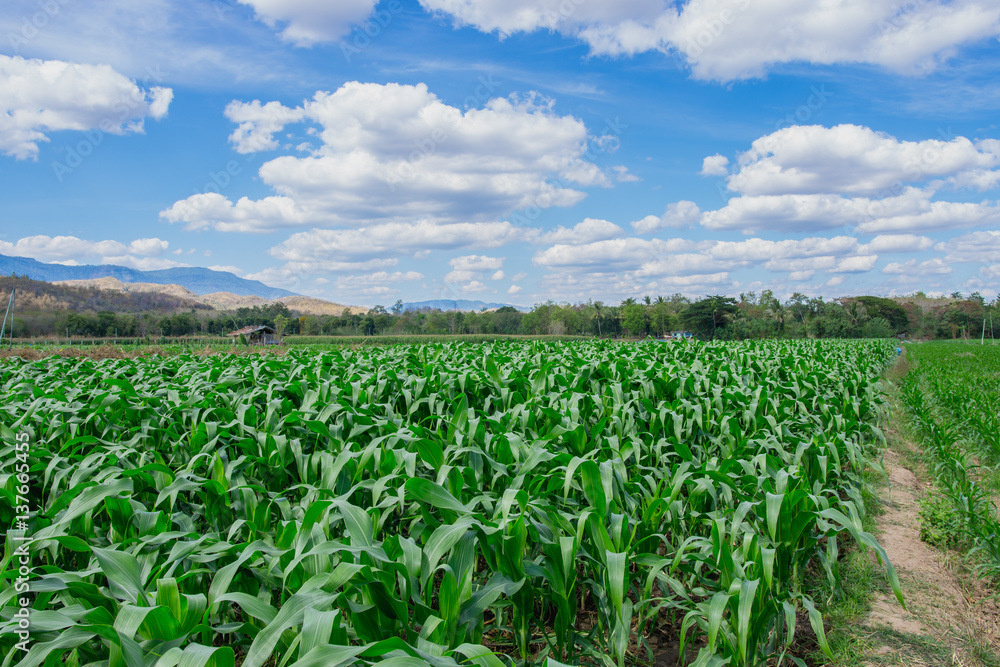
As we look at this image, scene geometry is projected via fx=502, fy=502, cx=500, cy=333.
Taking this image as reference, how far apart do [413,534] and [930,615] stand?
3.45 m

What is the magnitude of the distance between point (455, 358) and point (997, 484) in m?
7.79

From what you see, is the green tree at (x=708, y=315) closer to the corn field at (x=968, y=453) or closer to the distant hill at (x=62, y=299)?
the corn field at (x=968, y=453)

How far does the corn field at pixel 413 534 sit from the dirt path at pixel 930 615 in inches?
16.2

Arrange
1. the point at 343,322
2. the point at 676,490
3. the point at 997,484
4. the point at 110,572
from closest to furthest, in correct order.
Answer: the point at 110,572 → the point at 676,490 → the point at 997,484 → the point at 343,322

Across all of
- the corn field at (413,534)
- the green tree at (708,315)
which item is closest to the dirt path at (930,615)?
the corn field at (413,534)

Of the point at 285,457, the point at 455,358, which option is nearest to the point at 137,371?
the point at 455,358

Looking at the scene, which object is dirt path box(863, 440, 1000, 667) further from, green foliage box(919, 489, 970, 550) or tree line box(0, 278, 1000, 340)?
tree line box(0, 278, 1000, 340)

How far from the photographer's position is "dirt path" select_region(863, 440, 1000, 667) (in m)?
2.89

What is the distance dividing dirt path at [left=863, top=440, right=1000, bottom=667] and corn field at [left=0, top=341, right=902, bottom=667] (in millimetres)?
411

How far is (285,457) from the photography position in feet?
12.3

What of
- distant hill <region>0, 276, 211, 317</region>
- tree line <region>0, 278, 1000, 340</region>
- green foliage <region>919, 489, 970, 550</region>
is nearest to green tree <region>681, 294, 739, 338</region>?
tree line <region>0, 278, 1000, 340</region>

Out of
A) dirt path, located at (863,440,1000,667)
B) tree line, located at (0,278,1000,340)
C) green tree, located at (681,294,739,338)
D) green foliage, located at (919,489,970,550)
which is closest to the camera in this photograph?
dirt path, located at (863,440,1000,667)

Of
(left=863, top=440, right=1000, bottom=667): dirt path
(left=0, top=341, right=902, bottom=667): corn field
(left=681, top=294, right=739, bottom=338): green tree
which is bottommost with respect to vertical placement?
(left=863, top=440, right=1000, bottom=667): dirt path

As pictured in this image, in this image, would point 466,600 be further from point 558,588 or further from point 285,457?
point 285,457
